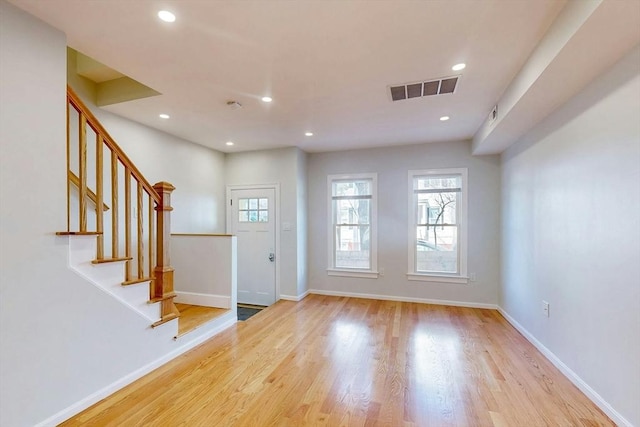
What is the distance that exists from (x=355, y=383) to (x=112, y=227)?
2.38 metres

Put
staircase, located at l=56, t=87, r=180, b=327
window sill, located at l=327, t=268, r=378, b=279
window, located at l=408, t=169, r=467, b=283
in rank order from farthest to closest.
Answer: window sill, located at l=327, t=268, r=378, b=279 < window, located at l=408, t=169, r=467, b=283 < staircase, located at l=56, t=87, r=180, b=327

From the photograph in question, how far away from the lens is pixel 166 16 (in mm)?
1722

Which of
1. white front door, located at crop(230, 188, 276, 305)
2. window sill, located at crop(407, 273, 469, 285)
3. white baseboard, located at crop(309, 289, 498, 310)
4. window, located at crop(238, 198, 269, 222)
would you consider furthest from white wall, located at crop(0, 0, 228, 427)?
window sill, located at crop(407, 273, 469, 285)

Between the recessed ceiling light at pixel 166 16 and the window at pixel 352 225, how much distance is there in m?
3.56

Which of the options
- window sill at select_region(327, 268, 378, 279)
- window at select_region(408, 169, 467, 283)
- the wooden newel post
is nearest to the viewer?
the wooden newel post

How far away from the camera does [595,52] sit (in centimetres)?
170

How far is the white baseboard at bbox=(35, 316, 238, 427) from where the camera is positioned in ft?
5.92

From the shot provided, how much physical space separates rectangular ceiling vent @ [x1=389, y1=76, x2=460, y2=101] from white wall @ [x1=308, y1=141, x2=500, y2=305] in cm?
194

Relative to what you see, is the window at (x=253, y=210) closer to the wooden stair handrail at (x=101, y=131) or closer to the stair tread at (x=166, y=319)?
the wooden stair handrail at (x=101, y=131)

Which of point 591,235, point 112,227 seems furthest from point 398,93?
point 112,227

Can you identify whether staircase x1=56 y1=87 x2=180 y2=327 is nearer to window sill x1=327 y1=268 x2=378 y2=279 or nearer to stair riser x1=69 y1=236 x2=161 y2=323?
stair riser x1=69 y1=236 x2=161 y2=323

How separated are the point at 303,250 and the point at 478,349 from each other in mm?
2932

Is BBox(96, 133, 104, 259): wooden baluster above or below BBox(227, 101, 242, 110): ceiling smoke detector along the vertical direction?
below

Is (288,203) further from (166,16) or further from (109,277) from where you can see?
(166,16)
